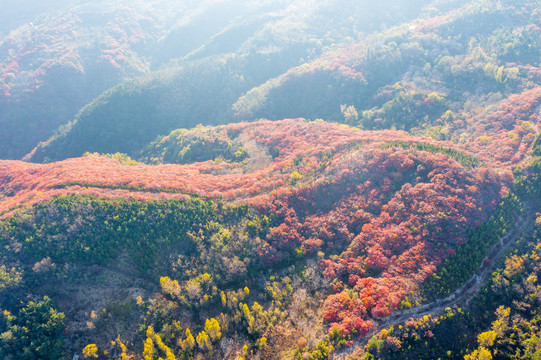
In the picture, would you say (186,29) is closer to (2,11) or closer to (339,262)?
(2,11)

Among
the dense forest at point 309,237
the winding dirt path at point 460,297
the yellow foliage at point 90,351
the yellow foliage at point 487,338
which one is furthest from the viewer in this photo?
the yellow foliage at point 90,351

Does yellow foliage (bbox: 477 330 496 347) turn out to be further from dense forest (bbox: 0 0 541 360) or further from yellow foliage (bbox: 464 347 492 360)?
yellow foliage (bbox: 464 347 492 360)

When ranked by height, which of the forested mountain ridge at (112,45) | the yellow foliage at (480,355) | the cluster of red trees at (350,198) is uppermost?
the forested mountain ridge at (112,45)

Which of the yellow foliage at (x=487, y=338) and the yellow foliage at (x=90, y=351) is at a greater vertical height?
the yellow foliage at (x=90, y=351)

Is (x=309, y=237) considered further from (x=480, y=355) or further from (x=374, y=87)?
(x=374, y=87)

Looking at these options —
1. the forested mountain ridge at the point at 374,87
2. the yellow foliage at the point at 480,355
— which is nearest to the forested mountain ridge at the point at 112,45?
the forested mountain ridge at the point at 374,87

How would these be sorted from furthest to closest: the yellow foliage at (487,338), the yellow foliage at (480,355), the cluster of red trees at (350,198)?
1. the cluster of red trees at (350,198)
2. the yellow foliage at (487,338)
3. the yellow foliage at (480,355)

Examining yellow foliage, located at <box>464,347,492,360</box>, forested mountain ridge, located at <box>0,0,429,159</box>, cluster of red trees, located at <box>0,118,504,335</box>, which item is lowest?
yellow foliage, located at <box>464,347,492,360</box>

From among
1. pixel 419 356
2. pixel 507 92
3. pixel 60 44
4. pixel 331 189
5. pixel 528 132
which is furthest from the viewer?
pixel 60 44

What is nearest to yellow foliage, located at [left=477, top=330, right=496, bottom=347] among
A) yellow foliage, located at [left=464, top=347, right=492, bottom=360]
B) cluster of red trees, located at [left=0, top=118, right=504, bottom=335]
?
yellow foliage, located at [left=464, top=347, right=492, bottom=360]

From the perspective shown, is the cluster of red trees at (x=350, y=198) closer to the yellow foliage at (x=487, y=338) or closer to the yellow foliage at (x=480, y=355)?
the yellow foliage at (x=487, y=338)

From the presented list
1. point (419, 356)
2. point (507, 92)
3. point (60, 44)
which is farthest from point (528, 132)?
point (60, 44)
